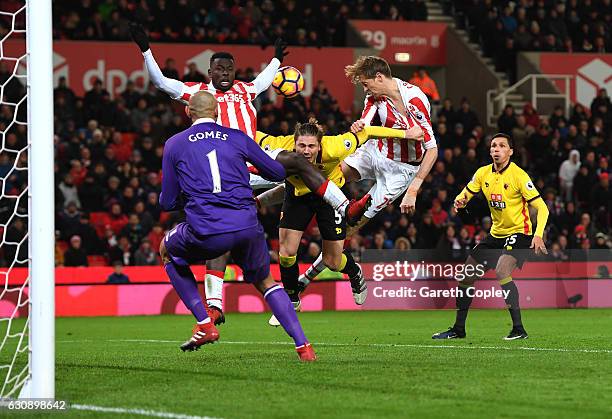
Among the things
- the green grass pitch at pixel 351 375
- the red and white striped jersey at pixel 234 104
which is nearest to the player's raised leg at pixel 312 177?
the green grass pitch at pixel 351 375

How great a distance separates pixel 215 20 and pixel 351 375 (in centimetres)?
1889

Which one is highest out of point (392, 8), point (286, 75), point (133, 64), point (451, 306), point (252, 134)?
point (392, 8)

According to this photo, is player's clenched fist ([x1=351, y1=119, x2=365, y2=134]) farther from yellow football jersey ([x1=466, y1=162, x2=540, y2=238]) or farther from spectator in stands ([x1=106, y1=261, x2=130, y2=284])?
spectator in stands ([x1=106, y1=261, x2=130, y2=284])

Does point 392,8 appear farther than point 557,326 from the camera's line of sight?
Yes

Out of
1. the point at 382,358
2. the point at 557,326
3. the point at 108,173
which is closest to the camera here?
the point at 382,358

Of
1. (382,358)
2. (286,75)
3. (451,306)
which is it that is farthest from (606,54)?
(382,358)

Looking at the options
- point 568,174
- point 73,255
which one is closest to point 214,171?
point 73,255

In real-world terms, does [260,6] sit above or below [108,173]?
above

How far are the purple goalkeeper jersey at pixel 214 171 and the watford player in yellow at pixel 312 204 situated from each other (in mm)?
1995

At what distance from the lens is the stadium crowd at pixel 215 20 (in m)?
24.7

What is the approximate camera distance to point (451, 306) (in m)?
19.8

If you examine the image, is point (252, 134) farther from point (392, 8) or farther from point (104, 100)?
point (392, 8)

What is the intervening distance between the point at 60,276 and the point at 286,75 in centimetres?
824

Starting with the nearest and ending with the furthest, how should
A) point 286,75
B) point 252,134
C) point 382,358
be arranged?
point 382,358, point 252,134, point 286,75
